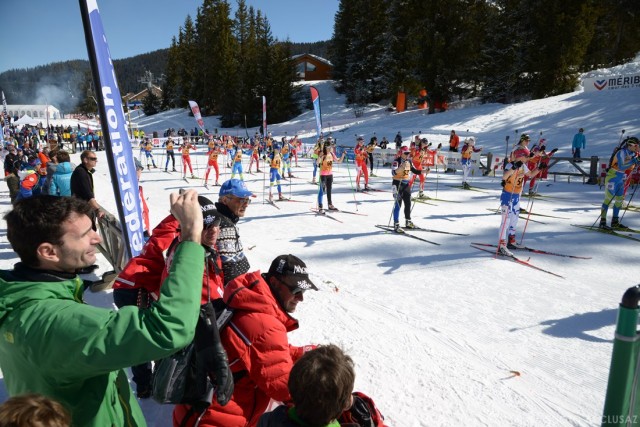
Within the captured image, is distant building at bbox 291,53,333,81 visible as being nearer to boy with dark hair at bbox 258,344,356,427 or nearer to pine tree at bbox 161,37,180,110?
pine tree at bbox 161,37,180,110

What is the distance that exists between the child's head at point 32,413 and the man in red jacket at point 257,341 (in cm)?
99

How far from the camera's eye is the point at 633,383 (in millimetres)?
1760

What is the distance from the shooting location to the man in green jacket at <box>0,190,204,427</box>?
1227 millimetres

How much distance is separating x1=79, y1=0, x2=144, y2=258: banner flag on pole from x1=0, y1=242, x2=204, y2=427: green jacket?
2.50m

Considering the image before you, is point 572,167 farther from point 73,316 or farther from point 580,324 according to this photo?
point 73,316

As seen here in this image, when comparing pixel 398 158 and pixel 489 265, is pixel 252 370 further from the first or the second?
pixel 398 158

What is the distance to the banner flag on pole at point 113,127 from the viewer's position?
132 inches

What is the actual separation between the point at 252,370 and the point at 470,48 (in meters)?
37.8

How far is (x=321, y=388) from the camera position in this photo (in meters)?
1.59

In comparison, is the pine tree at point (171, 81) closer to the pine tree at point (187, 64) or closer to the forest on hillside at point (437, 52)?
the pine tree at point (187, 64)

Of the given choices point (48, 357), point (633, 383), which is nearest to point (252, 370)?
point (48, 357)

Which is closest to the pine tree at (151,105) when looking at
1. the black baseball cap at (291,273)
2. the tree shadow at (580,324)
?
the tree shadow at (580,324)

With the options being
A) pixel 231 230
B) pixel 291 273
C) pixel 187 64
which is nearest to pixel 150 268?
pixel 231 230

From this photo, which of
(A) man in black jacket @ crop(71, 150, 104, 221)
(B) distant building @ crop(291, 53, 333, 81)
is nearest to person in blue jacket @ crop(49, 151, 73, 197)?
(A) man in black jacket @ crop(71, 150, 104, 221)
